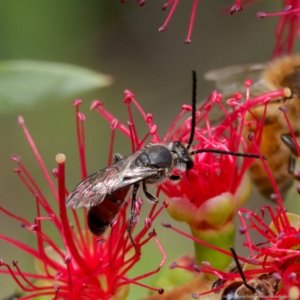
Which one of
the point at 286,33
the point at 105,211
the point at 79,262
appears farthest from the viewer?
the point at 286,33

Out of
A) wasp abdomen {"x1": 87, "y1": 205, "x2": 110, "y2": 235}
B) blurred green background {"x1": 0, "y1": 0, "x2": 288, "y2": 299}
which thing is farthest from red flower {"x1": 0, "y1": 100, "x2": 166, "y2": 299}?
blurred green background {"x1": 0, "y1": 0, "x2": 288, "y2": 299}

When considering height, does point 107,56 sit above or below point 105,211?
above

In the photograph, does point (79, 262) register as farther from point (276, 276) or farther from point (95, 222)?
point (276, 276)

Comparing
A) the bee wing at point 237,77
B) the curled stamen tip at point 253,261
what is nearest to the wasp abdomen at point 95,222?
the curled stamen tip at point 253,261

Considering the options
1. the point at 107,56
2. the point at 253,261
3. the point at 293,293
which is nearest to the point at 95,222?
the point at 253,261

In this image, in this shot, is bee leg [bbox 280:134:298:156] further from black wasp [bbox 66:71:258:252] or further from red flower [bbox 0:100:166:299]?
red flower [bbox 0:100:166:299]

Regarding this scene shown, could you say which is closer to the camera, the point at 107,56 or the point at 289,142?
the point at 289,142
